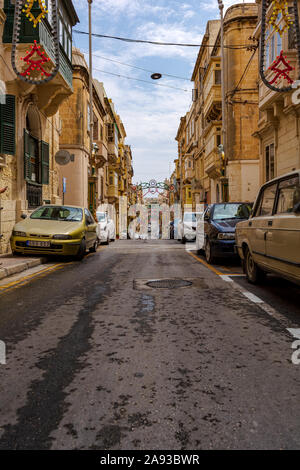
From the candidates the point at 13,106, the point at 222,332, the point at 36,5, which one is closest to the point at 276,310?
the point at 222,332

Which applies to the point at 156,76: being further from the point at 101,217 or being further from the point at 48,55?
the point at 48,55

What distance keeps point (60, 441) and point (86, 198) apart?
25229 mm

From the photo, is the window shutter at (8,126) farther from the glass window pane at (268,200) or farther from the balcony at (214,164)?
the balcony at (214,164)

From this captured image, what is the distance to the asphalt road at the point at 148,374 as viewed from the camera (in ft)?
A: 6.67

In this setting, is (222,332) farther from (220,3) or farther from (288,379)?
(220,3)

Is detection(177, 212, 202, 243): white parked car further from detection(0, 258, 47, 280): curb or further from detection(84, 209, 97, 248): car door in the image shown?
detection(0, 258, 47, 280): curb

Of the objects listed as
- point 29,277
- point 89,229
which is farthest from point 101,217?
point 29,277

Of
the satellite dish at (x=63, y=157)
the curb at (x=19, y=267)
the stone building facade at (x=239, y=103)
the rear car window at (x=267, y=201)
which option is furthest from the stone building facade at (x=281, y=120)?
the curb at (x=19, y=267)

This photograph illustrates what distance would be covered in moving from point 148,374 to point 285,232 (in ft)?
9.35

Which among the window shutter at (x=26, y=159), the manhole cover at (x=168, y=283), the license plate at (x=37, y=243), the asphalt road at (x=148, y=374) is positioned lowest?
the asphalt road at (x=148, y=374)

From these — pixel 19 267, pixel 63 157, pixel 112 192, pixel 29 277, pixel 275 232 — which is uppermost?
pixel 112 192

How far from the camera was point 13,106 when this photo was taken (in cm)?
1278

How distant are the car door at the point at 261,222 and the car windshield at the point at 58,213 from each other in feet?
21.0

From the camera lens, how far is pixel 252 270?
6680 millimetres
